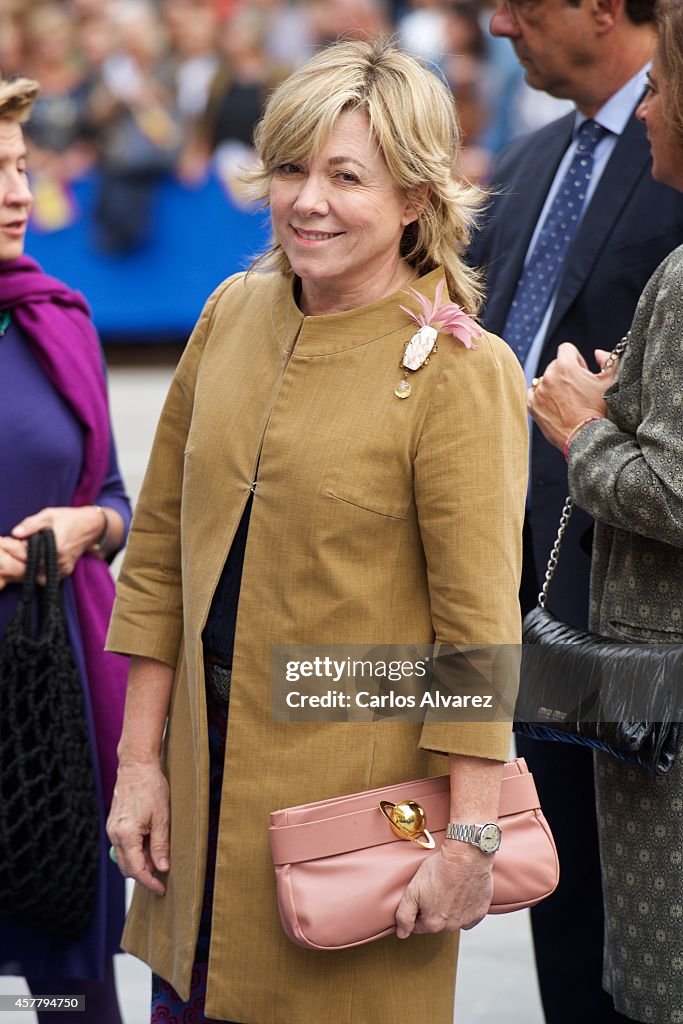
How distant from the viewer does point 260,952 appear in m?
2.03

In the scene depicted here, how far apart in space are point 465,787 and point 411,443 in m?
0.49

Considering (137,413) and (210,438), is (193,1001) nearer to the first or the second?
(210,438)

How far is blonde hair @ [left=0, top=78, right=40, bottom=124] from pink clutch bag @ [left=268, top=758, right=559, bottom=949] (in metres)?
1.56

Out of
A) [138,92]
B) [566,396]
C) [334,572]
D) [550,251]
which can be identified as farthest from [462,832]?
[138,92]

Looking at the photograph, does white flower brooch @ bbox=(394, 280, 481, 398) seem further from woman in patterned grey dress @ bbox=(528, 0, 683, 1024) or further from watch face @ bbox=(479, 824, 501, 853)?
watch face @ bbox=(479, 824, 501, 853)

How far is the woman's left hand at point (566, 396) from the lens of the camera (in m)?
2.40

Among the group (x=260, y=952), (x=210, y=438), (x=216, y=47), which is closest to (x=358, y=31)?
(x=210, y=438)

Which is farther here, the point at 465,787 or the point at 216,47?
the point at 216,47

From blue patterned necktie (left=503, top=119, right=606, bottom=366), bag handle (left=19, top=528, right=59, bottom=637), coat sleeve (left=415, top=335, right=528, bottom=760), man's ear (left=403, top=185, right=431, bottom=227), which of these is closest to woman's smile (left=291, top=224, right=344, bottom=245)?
man's ear (left=403, top=185, right=431, bottom=227)

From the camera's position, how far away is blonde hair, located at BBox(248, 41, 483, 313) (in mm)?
2012

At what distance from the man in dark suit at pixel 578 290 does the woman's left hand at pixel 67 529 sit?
900 millimetres

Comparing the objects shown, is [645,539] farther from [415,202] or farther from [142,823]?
[142,823]

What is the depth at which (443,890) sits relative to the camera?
1.94 metres

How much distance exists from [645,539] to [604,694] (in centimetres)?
27
